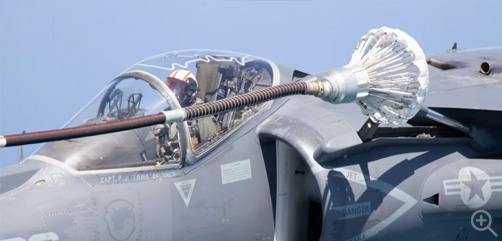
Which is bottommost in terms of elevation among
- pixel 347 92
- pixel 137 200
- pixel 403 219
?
pixel 403 219

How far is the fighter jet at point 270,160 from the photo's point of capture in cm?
350

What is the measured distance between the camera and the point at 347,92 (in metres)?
3.65

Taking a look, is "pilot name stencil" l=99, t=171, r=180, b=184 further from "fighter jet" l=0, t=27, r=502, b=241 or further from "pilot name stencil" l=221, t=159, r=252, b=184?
"pilot name stencil" l=221, t=159, r=252, b=184

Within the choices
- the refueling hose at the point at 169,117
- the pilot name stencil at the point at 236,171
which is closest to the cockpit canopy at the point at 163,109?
the pilot name stencil at the point at 236,171

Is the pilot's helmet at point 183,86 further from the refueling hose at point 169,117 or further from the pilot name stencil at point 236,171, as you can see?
the refueling hose at point 169,117

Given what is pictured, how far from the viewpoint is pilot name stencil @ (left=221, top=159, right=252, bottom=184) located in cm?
385

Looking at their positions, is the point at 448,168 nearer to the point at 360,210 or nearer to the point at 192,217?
the point at 360,210

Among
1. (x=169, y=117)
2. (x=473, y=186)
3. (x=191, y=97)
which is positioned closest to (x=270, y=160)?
(x=191, y=97)

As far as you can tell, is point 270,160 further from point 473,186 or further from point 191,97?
point 473,186

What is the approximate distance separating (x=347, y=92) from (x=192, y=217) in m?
0.99

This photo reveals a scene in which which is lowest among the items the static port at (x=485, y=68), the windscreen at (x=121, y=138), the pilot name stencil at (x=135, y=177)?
the pilot name stencil at (x=135, y=177)

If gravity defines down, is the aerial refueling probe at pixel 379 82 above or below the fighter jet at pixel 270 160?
above

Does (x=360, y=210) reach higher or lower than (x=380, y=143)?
lower

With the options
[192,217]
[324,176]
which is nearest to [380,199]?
[324,176]
